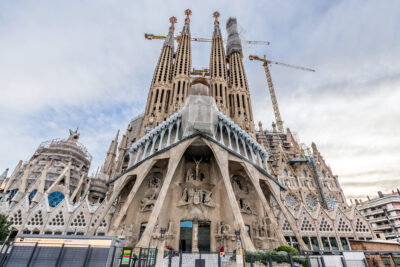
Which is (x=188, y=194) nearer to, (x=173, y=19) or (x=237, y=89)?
(x=237, y=89)

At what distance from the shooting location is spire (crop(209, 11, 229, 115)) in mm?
37134

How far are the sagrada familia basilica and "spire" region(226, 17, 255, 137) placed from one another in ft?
2.04

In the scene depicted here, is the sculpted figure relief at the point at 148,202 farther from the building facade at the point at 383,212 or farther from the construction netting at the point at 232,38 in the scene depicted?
the building facade at the point at 383,212

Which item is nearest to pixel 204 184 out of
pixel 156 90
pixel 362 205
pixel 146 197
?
pixel 146 197

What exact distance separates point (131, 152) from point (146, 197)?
279 inches

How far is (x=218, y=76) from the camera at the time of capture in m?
40.5

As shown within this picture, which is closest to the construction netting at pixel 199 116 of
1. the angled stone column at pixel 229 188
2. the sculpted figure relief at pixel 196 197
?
the angled stone column at pixel 229 188

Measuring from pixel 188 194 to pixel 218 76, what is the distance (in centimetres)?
2723

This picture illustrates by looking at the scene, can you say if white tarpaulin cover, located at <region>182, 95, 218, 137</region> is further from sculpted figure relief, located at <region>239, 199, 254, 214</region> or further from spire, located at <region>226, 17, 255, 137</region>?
spire, located at <region>226, 17, 255, 137</region>

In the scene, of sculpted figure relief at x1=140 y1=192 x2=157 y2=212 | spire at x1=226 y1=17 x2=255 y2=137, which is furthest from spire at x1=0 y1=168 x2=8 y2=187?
spire at x1=226 y1=17 x2=255 y2=137

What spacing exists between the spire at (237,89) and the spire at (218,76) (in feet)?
6.43

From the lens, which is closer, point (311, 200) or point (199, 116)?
point (199, 116)

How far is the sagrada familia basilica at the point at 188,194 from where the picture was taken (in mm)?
19859

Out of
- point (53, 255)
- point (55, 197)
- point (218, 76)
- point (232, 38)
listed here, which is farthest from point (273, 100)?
point (53, 255)
